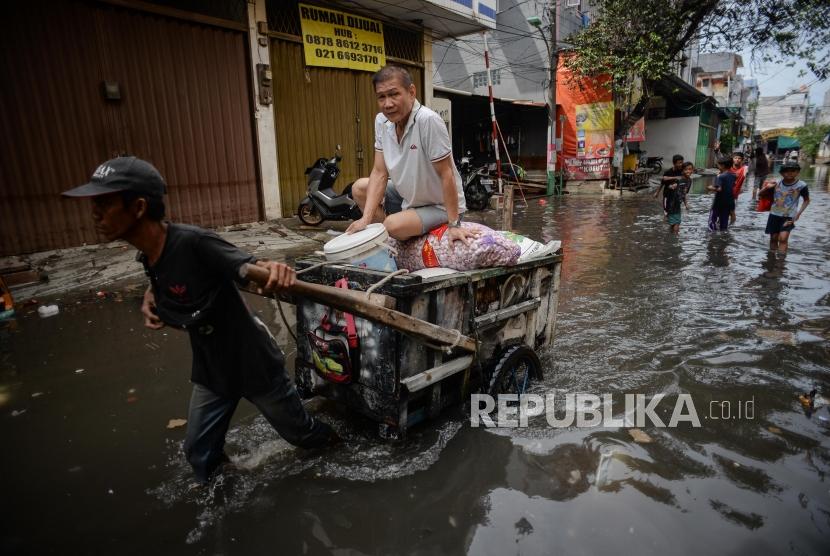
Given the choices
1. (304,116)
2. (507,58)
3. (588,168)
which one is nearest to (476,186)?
(304,116)

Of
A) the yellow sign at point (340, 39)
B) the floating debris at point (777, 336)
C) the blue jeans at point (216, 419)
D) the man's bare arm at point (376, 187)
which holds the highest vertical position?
the yellow sign at point (340, 39)

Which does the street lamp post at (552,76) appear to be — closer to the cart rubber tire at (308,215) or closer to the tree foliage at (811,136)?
the cart rubber tire at (308,215)

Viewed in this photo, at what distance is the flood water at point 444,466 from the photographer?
2.12 m

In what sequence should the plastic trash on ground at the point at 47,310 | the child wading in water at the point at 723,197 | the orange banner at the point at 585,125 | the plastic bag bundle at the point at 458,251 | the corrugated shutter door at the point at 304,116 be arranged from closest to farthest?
the plastic bag bundle at the point at 458,251 < the plastic trash on ground at the point at 47,310 < the child wading in water at the point at 723,197 < the corrugated shutter door at the point at 304,116 < the orange banner at the point at 585,125

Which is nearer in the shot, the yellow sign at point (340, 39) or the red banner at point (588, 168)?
the yellow sign at point (340, 39)

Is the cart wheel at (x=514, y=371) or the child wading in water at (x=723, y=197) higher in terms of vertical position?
the child wading in water at (x=723, y=197)

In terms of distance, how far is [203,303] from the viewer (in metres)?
2.08

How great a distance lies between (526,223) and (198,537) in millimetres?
10221

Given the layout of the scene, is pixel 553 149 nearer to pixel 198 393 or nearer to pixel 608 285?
pixel 608 285

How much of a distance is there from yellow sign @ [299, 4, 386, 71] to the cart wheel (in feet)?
27.4

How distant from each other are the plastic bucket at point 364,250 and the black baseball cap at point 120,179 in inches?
41.1

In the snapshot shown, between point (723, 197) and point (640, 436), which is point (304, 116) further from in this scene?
point (640, 436)

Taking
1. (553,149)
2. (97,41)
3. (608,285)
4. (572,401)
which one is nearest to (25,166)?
(97,41)

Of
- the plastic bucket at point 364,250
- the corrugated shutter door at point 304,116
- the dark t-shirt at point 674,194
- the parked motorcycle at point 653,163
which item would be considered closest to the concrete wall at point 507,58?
the parked motorcycle at point 653,163
